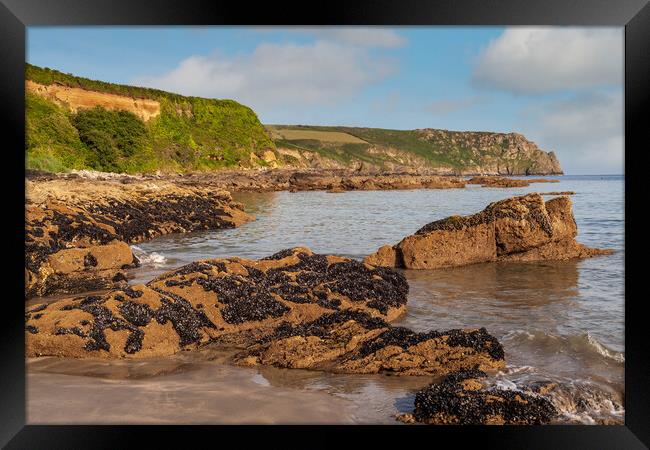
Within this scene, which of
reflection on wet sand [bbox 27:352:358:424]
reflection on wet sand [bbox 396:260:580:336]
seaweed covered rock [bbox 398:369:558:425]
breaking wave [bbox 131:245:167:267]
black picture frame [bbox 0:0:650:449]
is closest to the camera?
black picture frame [bbox 0:0:650:449]

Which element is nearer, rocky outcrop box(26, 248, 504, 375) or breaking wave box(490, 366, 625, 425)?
breaking wave box(490, 366, 625, 425)

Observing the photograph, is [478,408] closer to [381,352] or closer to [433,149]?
[381,352]

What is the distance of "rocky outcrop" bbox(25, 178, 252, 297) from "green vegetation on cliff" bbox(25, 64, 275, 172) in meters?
14.7

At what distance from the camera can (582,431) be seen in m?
3.61

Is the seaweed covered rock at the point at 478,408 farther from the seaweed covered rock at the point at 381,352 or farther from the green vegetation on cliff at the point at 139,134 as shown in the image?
the green vegetation on cliff at the point at 139,134

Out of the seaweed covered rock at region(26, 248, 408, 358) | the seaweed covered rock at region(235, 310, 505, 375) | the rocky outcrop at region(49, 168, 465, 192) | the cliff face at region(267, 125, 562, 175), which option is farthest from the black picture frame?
the cliff face at region(267, 125, 562, 175)

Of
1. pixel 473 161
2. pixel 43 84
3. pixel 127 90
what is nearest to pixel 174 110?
pixel 127 90

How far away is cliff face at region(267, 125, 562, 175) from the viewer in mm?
144750

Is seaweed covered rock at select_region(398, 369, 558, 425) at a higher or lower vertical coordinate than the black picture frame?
lower

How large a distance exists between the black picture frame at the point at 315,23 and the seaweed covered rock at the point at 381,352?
204 centimetres

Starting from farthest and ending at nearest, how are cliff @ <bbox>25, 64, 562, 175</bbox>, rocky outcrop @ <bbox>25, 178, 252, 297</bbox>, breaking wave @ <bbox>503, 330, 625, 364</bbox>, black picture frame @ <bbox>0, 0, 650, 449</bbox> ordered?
cliff @ <bbox>25, 64, 562, 175</bbox> < rocky outcrop @ <bbox>25, 178, 252, 297</bbox> < breaking wave @ <bbox>503, 330, 625, 364</bbox> < black picture frame @ <bbox>0, 0, 650, 449</bbox>

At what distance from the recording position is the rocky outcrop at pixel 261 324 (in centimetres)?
593

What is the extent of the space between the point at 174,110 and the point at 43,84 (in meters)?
22.4

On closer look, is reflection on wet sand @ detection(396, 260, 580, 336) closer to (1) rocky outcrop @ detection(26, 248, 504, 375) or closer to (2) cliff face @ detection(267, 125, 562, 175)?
(1) rocky outcrop @ detection(26, 248, 504, 375)
